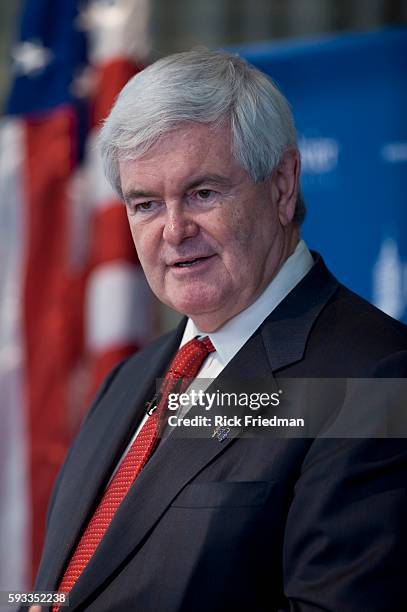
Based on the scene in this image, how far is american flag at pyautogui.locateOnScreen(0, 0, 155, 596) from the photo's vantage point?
3.66m

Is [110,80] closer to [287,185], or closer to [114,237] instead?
[114,237]

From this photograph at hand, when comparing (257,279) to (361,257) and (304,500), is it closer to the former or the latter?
(304,500)

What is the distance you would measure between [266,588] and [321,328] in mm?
493

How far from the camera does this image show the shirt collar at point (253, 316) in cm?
187

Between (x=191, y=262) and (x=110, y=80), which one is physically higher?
(x=110, y=80)

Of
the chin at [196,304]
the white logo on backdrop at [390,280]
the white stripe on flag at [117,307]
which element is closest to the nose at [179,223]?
the chin at [196,304]

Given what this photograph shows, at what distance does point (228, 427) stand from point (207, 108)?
59cm

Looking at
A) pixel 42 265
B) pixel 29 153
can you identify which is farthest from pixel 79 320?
pixel 29 153

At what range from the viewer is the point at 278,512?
1562 mm

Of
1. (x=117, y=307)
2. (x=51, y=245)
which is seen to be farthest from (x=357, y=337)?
(x=51, y=245)

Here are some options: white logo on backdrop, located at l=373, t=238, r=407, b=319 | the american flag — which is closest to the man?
white logo on backdrop, located at l=373, t=238, r=407, b=319

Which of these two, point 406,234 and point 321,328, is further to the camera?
point 406,234

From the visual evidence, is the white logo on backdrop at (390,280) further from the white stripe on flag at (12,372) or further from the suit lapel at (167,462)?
the white stripe on flag at (12,372)

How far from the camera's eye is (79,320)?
12.5ft
